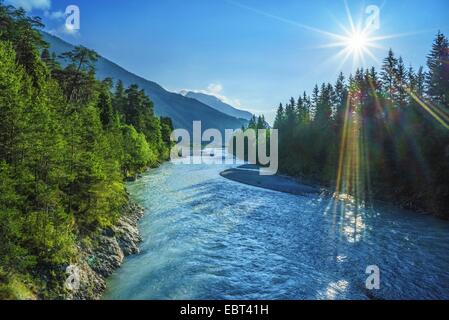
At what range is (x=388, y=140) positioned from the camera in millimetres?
47344

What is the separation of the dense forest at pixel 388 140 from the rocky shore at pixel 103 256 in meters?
32.7

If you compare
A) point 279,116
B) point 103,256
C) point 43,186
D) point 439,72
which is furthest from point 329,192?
point 279,116

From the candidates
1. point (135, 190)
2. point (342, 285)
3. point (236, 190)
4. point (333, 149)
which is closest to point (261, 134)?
point (333, 149)

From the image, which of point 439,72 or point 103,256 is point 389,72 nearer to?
point 439,72

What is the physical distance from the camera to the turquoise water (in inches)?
679

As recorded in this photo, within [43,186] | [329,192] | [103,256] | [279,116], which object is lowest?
[329,192]

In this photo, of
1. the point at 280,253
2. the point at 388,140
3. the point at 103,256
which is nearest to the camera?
the point at 103,256

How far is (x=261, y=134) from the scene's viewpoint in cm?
11550

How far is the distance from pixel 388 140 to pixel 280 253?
111 ft

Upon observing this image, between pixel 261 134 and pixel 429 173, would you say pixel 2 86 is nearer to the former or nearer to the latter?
pixel 429 173

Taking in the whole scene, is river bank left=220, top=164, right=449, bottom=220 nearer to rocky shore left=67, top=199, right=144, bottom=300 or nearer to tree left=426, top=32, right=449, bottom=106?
tree left=426, top=32, right=449, bottom=106

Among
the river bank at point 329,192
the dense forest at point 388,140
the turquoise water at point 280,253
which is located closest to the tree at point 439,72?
the dense forest at point 388,140

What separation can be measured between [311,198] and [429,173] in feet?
49.1

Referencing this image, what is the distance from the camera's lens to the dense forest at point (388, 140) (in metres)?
38.2
